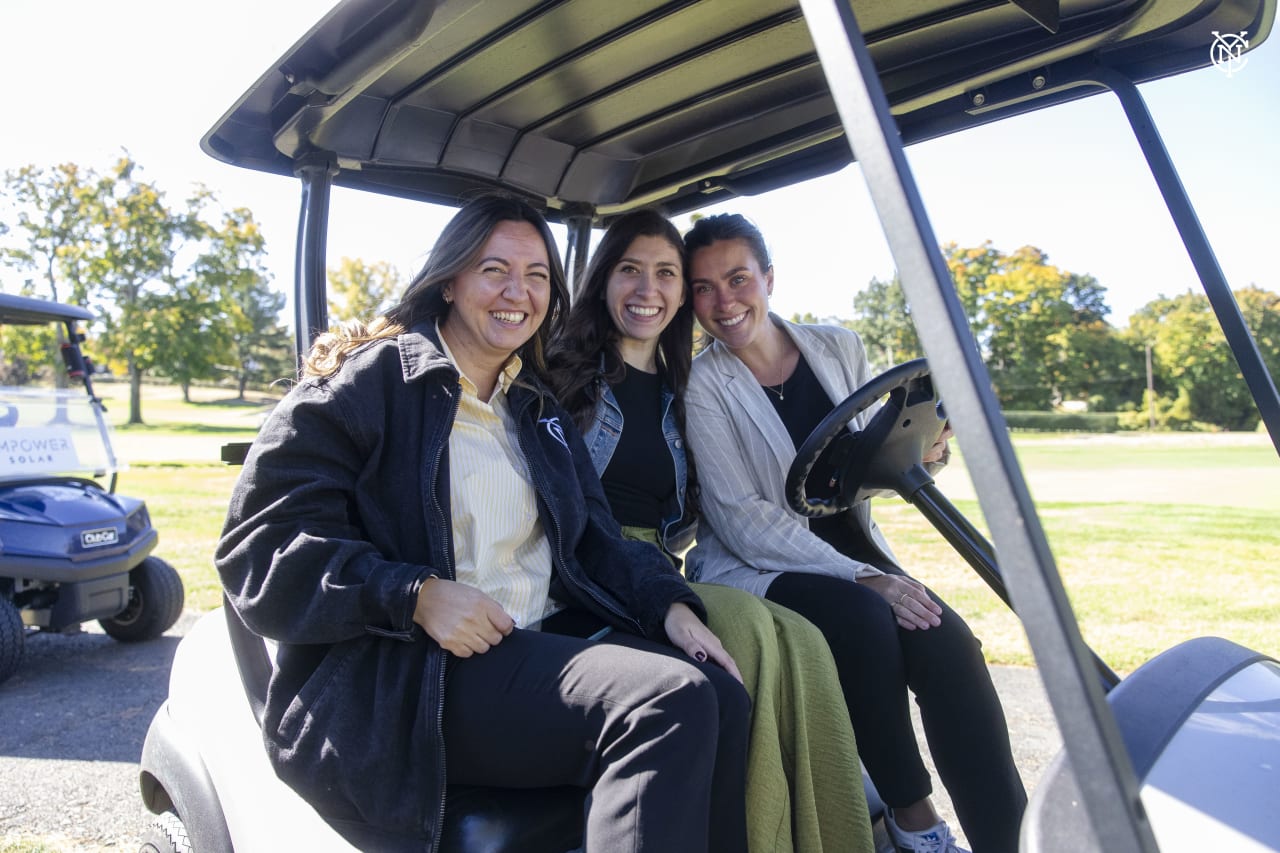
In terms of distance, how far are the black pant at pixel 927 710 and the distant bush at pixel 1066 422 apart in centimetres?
2762

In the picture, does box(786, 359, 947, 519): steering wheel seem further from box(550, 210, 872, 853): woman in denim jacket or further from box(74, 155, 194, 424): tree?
box(74, 155, 194, 424): tree

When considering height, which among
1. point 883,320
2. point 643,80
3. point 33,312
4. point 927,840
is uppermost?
point 33,312

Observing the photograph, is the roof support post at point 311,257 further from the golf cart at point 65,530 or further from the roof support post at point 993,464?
the golf cart at point 65,530

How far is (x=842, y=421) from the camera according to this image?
1.88m

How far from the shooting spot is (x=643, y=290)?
7.79ft

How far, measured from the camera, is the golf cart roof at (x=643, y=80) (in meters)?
1.51

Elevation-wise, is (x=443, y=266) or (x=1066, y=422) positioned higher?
(x=443, y=266)

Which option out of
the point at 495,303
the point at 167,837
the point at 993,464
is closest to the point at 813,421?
the point at 495,303

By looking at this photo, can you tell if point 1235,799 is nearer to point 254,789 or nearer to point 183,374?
point 254,789

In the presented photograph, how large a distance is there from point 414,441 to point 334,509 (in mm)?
191

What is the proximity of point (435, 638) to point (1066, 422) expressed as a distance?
98.0 feet

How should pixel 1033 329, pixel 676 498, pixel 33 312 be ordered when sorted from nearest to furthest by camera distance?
pixel 676 498 < pixel 33 312 < pixel 1033 329

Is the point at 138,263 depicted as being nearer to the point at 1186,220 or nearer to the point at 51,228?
the point at 51,228

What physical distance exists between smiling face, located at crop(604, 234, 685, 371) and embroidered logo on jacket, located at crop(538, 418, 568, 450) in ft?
1.80
